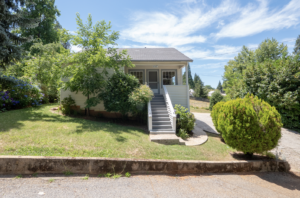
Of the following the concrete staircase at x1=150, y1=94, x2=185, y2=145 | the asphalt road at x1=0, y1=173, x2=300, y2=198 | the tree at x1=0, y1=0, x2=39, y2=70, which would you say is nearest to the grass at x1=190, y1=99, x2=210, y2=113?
the concrete staircase at x1=150, y1=94, x2=185, y2=145

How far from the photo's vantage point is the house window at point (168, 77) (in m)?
12.8

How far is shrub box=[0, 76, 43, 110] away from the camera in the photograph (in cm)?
811

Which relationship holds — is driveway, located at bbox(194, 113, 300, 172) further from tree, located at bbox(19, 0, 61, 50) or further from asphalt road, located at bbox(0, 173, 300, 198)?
tree, located at bbox(19, 0, 61, 50)

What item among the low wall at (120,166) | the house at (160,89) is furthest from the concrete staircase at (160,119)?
the low wall at (120,166)

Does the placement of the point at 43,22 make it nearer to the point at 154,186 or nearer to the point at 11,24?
the point at 11,24

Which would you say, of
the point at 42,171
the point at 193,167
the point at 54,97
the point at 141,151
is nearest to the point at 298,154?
the point at 193,167

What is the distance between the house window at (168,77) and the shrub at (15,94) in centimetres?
923

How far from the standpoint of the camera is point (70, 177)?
351 centimetres

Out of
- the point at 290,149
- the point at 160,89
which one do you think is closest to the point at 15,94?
the point at 160,89

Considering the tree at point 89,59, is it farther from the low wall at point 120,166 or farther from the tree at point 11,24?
the low wall at point 120,166

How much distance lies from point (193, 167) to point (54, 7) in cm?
2589

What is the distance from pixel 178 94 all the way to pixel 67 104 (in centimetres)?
721

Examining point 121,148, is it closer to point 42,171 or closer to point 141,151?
point 141,151

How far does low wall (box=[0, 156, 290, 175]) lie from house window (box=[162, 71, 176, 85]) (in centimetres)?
878
